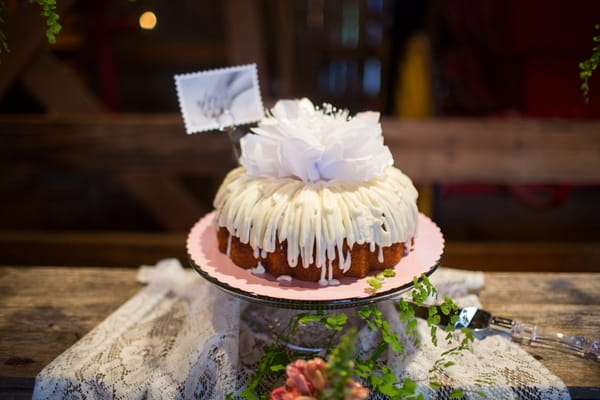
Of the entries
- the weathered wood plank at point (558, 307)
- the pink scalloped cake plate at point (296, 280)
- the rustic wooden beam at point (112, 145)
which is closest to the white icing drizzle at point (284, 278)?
the pink scalloped cake plate at point (296, 280)

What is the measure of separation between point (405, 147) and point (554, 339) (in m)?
1.42

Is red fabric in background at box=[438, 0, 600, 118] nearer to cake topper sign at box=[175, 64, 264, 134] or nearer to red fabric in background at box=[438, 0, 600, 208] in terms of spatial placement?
red fabric in background at box=[438, 0, 600, 208]

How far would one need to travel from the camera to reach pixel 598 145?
8.16 feet

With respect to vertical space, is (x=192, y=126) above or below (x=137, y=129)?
above

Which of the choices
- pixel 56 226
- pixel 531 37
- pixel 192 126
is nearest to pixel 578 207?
pixel 531 37

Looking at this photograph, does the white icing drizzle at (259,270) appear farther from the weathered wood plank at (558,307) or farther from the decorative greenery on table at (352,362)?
the weathered wood plank at (558,307)

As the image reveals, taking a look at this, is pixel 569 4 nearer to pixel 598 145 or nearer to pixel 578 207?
pixel 598 145

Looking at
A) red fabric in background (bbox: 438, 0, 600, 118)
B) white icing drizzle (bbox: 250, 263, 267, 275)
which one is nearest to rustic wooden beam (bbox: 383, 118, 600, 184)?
red fabric in background (bbox: 438, 0, 600, 118)

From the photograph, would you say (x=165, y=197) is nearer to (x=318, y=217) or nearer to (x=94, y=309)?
Result: (x=94, y=309)

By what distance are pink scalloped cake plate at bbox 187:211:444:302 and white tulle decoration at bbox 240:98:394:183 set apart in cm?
24

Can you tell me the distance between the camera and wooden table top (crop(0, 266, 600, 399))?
1.24 m

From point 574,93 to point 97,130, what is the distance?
2.54m

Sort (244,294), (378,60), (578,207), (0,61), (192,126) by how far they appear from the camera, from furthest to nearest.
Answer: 1. (378,60)
2. (578,207)
3. (0,61)
4. (192,126)
5. (244,294)

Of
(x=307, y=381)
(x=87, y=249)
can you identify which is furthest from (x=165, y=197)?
(x=307, y=381)
